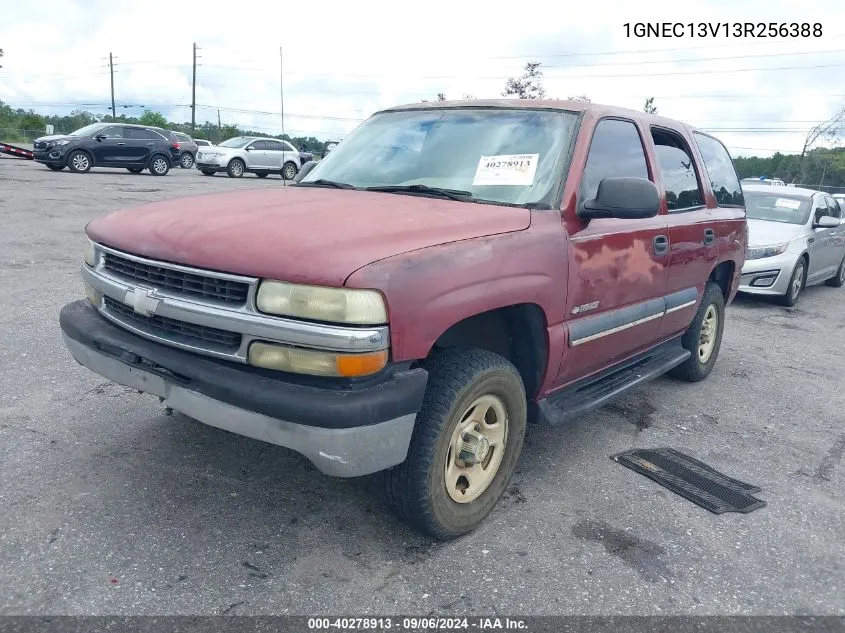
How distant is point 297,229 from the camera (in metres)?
2.65

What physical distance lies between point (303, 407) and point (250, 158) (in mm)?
25030

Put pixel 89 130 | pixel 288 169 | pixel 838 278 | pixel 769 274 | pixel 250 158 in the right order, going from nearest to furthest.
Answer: pixel 769 274, pixel 838 278, pixel 89 130, pixel 250 158, pixel 288 169

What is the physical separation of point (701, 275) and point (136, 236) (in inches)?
142

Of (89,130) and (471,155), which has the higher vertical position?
(89,130)

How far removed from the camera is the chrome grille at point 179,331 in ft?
8.32

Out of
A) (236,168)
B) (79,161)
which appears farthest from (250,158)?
(79,161)

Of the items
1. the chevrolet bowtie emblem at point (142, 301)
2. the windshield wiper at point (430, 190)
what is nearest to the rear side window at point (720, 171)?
the windshield wiper at point (430, 190)

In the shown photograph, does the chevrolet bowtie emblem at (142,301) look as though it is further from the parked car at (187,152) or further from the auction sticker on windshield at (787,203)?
the parked car at (187,152)

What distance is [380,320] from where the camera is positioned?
2381mm

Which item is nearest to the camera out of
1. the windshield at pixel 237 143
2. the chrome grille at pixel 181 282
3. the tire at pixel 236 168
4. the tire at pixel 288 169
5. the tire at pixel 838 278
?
the chrome grille at pixel 181 282

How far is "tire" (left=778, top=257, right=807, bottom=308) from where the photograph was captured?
8.77 m

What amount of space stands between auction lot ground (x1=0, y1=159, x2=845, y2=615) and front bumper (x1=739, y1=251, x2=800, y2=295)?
13.7 ft

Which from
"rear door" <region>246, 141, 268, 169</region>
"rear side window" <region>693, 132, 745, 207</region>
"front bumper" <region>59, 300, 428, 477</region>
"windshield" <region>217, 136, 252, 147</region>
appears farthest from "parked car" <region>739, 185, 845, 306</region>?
"windshield" <region>217, 136, 252, 147</region>

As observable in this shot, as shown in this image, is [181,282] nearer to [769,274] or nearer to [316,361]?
[316,361]
